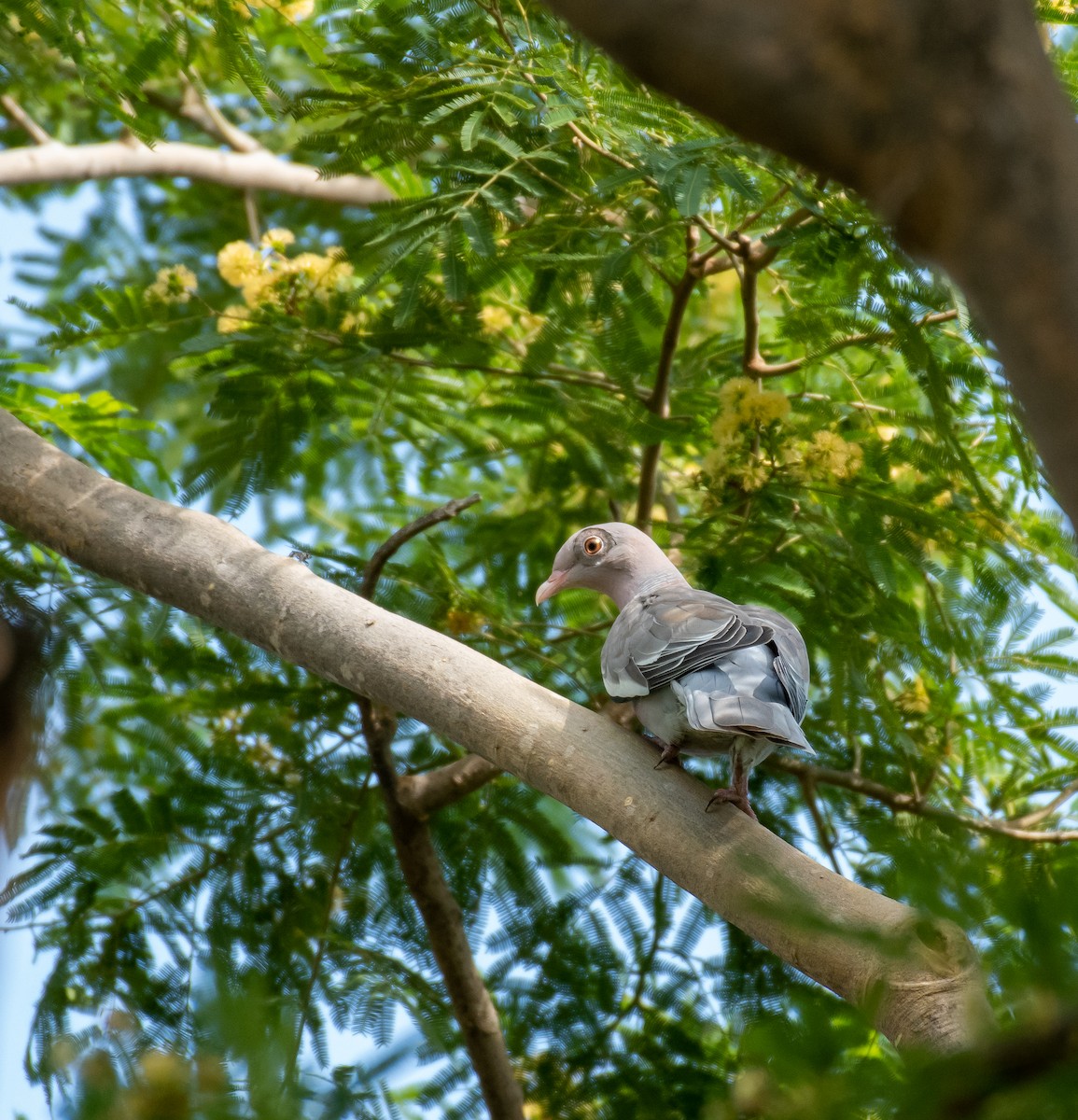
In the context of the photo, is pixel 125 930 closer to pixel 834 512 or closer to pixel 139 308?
pixel 139 308

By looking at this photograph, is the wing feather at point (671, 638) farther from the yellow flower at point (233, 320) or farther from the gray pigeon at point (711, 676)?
the yellow flower at point (233, 320)

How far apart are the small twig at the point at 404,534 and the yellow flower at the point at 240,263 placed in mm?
1592

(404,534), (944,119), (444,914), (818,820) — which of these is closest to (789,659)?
(404,534)

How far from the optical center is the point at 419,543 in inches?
199

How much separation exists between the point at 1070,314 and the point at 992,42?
0.24 m

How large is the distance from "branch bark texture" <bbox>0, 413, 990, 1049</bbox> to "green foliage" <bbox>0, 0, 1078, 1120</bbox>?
59 cm

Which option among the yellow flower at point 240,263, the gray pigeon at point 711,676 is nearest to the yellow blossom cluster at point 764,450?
the gray pigeon at point 711,676

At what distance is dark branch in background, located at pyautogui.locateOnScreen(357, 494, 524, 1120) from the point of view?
3.82 meters

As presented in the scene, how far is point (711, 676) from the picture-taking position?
316 cm

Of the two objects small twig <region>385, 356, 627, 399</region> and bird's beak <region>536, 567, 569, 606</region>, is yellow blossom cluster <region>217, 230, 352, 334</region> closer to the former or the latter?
small twig <region>385, 356, 627, 399</region>

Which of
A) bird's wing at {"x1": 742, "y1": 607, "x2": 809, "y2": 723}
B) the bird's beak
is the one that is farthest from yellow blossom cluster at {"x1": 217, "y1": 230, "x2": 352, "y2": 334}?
bird's wing at {"x1": 742, "y1": 607, "x2": 809, "y2": 723}

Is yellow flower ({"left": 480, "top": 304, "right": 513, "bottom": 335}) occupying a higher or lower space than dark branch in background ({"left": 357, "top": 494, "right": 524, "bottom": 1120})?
higher

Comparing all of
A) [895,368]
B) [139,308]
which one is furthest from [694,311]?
[139,308]

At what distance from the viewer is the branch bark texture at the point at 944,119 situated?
97 centimetres
